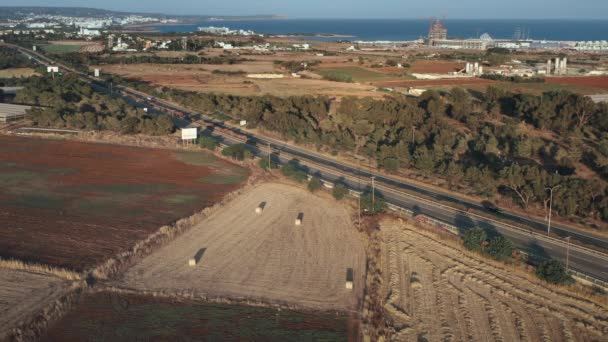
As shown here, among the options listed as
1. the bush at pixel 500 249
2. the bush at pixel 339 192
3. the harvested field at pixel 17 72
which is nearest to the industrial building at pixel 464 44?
the harvested field at pixel 17 72

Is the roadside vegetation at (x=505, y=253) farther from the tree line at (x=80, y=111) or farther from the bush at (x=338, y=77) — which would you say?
the bush at (x=338, y=77)

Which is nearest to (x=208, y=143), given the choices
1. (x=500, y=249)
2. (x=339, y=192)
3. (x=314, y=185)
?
(x=314, y=185)

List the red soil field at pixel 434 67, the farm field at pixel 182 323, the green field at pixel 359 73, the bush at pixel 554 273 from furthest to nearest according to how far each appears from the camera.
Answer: the red soil field at pixel 434 67 < the green field at pixel 359 73 < the bush at pixel 554 273 < the farm field at pixel 182 323

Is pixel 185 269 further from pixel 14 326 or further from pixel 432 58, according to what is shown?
pixel 432 58

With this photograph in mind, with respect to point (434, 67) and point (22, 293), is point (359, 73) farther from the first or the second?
point (22, 293)

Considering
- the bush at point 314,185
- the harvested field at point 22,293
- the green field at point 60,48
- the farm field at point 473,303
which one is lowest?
the farm field at point 473,303

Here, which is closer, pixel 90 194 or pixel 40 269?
pixel 40 269

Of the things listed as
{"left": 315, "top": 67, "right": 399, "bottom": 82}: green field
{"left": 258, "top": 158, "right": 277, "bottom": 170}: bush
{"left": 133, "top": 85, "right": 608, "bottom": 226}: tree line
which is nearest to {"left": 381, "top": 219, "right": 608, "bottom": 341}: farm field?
{"left": 133, "top": 85, "right": 608, "bottom": 226}: tree line
